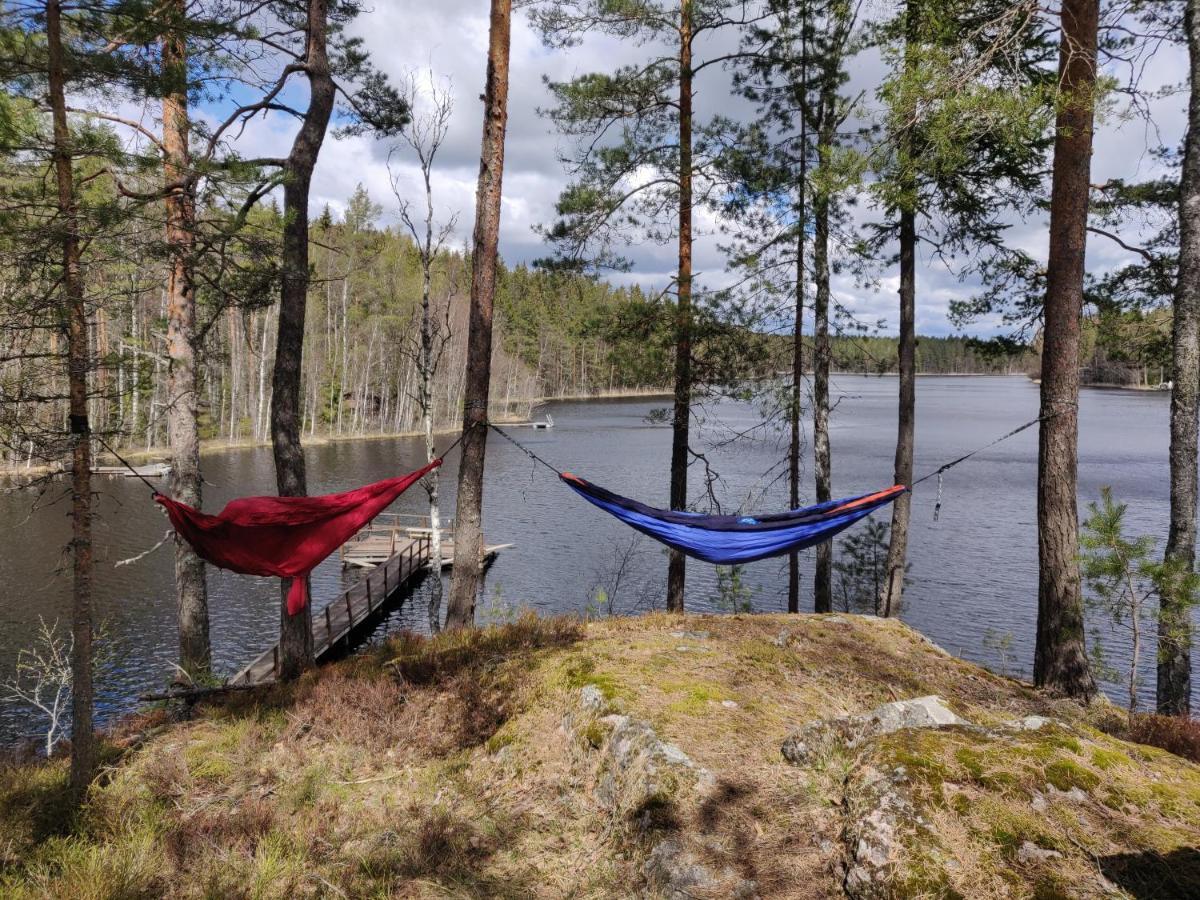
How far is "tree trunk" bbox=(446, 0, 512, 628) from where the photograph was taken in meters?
5.31

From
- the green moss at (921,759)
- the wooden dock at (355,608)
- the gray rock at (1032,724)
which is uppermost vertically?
the green moss at (921,759)

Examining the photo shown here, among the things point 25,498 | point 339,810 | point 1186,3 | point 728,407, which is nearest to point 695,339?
point 1186,3

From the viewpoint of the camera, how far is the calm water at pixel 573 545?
10.1 metres

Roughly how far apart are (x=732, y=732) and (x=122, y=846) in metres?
2.70

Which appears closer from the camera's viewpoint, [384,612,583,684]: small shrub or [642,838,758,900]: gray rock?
[642,838,758,900]: gray rock

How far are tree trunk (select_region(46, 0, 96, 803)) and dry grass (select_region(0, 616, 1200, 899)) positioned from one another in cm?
27

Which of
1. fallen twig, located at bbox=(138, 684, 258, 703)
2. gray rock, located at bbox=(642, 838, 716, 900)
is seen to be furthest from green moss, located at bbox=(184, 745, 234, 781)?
gray rock, located at bbox=(642, 838, 716, 900)

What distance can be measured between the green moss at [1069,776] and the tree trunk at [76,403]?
13.7 feet

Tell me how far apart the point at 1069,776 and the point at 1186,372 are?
440 centimetres

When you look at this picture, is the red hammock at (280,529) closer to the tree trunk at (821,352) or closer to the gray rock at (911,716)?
the gray rock at (911,716)

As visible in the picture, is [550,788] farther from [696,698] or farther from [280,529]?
[280,529]

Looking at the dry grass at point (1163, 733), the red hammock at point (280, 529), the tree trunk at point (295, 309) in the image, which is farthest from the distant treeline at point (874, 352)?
the red hammock at point (280, 529)

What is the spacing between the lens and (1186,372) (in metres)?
5.17

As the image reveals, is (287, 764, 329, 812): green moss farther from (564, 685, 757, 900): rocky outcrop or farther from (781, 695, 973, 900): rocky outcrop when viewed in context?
(781, 695, 973, 900): rocky outcrop
